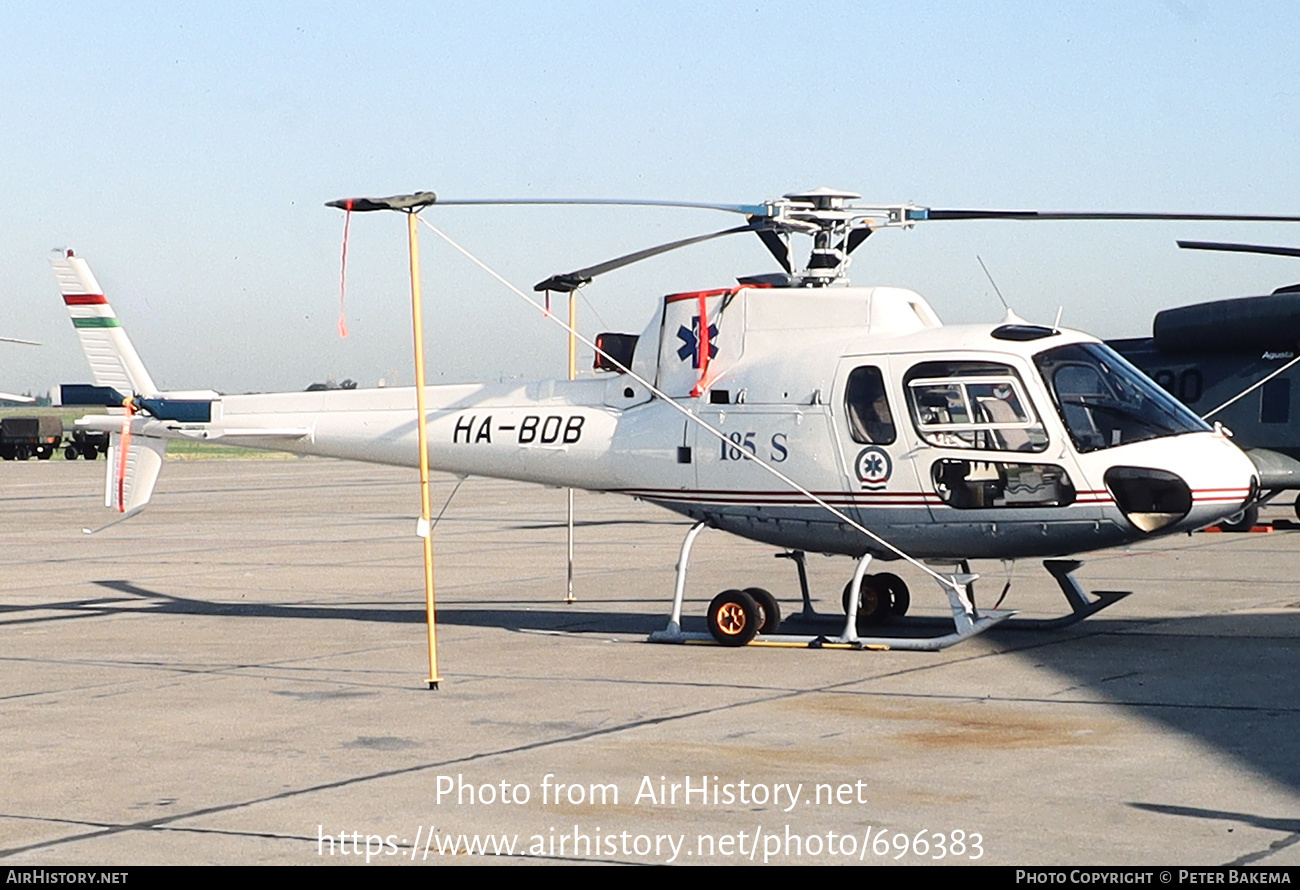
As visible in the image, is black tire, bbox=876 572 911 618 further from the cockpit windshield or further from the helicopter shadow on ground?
the cockpit windshield

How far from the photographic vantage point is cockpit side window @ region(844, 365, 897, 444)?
13.7 m

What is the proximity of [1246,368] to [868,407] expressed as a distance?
13039 mm

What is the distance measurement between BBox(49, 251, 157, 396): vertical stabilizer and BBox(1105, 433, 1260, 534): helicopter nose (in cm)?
938

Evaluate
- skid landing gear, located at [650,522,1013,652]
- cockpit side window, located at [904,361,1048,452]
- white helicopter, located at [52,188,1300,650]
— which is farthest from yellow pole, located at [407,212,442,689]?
cockpit side window, located at [904,361,1048,452]

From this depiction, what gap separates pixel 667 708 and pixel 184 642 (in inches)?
230

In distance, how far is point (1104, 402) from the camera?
13.3 metres

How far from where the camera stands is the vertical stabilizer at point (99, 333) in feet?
53.0

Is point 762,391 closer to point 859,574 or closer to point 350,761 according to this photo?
point 859,574

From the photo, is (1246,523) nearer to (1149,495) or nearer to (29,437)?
(1149,495)

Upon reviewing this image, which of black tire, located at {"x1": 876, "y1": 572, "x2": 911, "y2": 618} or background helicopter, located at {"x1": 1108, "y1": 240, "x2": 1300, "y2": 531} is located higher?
background helicopter, located at {"x1": 1108, "y1": 240, "x2": 1300, "y2": 531}

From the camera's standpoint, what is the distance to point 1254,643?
45.2ft

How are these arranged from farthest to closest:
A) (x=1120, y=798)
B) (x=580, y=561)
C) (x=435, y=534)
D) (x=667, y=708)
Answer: (x=435, y=534) → (x=580, y=561) → (x=667, y=708) → (x=1120, y=798)

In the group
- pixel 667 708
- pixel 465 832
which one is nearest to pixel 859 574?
→ pixel 667 708

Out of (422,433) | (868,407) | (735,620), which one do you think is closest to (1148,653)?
(868,407)
